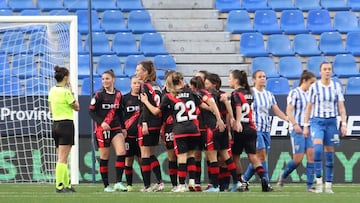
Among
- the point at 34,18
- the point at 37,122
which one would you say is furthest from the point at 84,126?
the point at 34,18

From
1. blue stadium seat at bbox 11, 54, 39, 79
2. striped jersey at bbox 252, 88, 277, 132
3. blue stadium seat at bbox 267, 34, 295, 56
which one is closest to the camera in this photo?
striped jersey at bbox 252, 88, 277, 132

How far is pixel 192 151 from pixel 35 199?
3134 millimetres

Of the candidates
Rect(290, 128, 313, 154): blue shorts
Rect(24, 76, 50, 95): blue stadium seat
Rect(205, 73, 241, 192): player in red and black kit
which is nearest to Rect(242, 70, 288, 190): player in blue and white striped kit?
Rect(290, 128, 313, 154): blue shorts

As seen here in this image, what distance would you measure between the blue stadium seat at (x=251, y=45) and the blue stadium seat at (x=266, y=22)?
64 cm

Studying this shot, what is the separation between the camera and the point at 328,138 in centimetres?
1605

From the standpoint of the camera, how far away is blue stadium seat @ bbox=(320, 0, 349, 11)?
26141 millimetres

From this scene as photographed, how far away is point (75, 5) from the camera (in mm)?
25812

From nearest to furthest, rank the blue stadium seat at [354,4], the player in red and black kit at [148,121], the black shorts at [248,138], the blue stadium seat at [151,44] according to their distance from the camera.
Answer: the player in red and black kit at [148,121]
the black shorts at [248,138]
the blue stadium seat at [151,44]
the blue stadium seat at [354,4]

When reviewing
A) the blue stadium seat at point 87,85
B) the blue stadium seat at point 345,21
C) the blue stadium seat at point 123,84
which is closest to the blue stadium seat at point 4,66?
the blue stadium seat at point 87,85

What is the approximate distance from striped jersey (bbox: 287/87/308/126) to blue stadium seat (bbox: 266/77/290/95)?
5.29 meters

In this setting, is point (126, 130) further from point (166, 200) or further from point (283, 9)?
point (283, 9)

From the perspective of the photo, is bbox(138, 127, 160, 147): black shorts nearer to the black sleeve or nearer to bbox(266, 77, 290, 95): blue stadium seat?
the black sleeve

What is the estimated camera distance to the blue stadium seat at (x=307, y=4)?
86.1ft

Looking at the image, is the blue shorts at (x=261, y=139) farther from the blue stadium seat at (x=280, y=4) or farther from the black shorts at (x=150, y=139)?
the blue stadium seat at (x=280, y=4)
